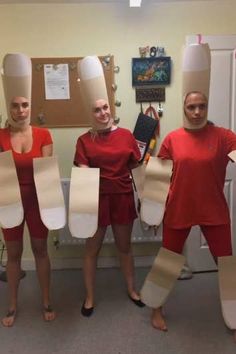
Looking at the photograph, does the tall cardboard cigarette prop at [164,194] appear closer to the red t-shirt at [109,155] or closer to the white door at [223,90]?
the red t-shirt at [109,155]

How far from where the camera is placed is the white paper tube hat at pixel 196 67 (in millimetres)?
1814

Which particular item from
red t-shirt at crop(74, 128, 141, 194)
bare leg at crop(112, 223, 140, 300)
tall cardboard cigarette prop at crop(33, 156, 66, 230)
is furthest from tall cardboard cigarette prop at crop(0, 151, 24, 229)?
bare leg at crop(112, 223, 140, 300)

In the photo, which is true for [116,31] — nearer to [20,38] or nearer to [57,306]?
[20,38]

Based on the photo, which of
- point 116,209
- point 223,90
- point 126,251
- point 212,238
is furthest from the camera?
point 223,90

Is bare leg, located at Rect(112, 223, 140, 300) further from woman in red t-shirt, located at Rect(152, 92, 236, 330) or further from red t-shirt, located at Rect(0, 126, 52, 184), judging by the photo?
red t-shirt, located at Rect(0, 126, 52, 184)

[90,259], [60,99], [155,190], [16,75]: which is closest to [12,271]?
[90,259]

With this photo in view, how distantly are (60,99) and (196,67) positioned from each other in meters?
1.10

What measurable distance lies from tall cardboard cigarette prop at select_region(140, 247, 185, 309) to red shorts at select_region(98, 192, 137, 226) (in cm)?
31

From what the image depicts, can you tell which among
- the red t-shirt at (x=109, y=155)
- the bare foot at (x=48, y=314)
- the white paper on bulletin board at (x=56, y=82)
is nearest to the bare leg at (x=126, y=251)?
the red t-shirt at (x=109, y=155)

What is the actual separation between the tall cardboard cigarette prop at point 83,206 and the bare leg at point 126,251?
38 cm

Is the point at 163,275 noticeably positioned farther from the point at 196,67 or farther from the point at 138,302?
the point at 196,67

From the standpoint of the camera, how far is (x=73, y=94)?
2.61 metres

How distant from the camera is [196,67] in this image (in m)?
1.82

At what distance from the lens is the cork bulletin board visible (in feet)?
8.39
